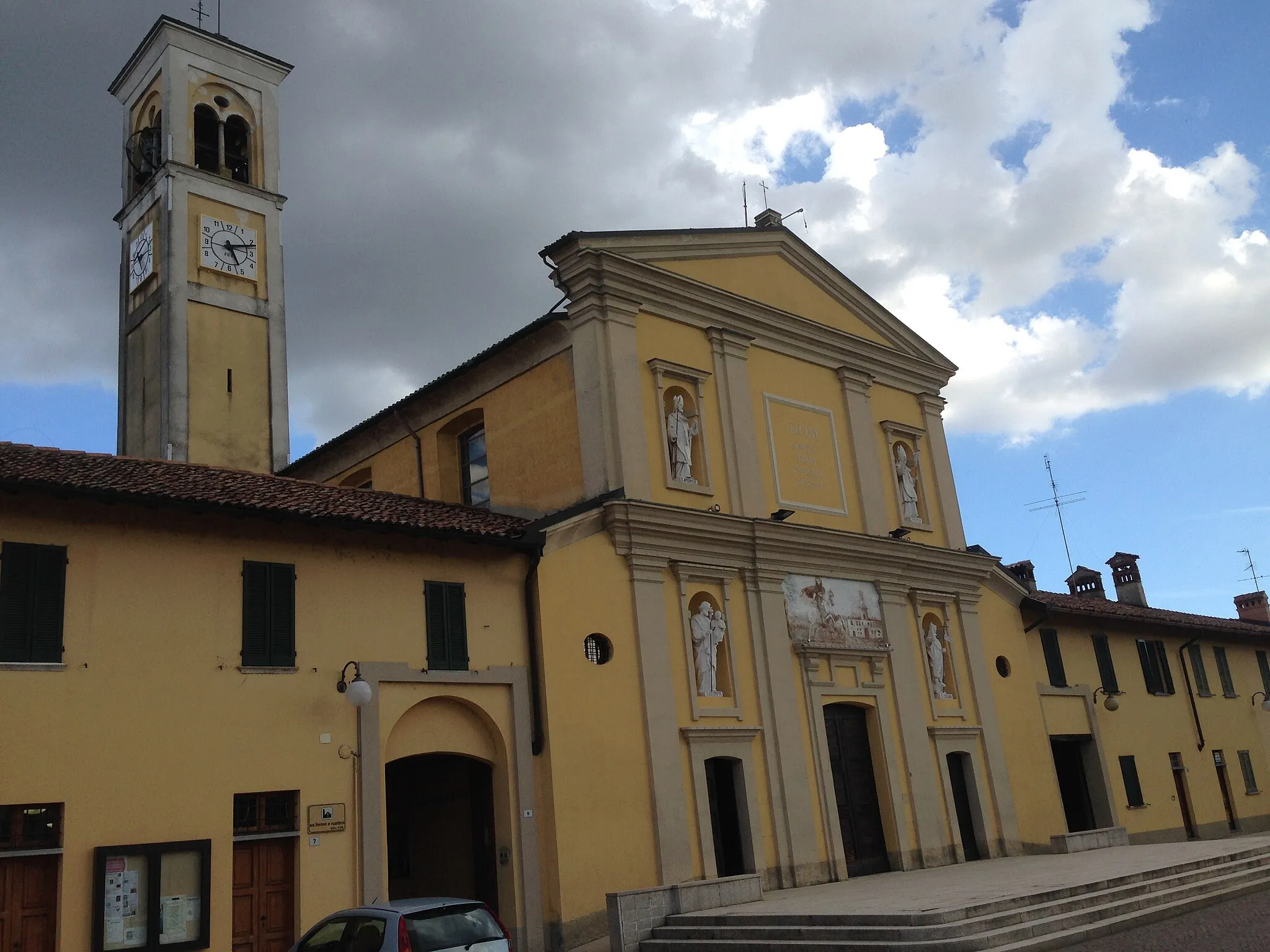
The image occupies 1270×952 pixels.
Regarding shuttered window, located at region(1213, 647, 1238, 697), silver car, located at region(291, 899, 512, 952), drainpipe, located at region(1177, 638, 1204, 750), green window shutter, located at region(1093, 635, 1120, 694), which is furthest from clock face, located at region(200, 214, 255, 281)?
shuttered window, located at region(1213, 647, 1238, 697)

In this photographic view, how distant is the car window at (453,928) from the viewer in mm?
10344

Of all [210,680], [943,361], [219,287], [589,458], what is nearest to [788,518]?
[589,458]

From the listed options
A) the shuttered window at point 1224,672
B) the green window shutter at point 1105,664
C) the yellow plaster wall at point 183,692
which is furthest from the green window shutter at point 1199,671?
the yellow plaster wall at point 183,692

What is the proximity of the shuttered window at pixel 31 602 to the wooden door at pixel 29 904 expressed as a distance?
6.78 ft

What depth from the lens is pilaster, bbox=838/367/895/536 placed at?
915 inches

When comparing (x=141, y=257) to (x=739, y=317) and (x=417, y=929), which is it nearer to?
(x=739, y=317)

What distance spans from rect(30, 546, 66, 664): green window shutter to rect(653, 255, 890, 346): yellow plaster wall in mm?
11275

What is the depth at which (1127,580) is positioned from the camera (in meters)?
38.2

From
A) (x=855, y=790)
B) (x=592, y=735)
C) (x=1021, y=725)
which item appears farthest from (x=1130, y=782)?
(x=592, y=735)

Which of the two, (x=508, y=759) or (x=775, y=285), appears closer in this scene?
(x=508, y=759)

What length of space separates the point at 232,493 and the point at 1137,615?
883 inches

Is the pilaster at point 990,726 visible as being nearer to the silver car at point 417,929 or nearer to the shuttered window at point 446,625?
the shuttered window at point 446,625

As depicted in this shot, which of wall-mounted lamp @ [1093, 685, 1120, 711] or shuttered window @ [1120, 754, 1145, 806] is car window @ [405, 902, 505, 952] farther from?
shuttered window @ [1120, 754, 1145, 806]

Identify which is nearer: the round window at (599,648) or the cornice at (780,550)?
the round window at (599,648)
